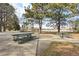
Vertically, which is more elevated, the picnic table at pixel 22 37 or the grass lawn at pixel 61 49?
the picnic table at pixel 22 37

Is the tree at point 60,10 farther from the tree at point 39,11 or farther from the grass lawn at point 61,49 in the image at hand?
the grass lawn at point 61,49

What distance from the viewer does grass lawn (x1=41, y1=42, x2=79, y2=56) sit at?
1980mm

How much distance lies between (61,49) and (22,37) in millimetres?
456

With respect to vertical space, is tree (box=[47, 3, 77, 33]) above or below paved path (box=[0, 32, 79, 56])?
above

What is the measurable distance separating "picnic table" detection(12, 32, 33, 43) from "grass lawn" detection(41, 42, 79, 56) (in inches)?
9.3

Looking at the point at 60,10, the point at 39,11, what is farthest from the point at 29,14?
the point at 60,10

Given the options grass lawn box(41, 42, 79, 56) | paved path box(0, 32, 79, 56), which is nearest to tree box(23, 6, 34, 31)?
paved path box(0, 32, 79, 56)

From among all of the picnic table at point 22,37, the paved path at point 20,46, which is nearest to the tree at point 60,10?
the paved path at point 20,46

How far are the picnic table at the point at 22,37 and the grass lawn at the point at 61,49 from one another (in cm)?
24

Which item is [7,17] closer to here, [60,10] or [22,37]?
[22,37]

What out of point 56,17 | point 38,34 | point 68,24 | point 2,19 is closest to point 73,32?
point 68,24

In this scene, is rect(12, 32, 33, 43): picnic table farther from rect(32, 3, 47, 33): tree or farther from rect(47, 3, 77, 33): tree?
rect(47, 3, 77, 33): tree

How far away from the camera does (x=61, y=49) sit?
1996mm

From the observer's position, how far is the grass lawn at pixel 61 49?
198 cm
